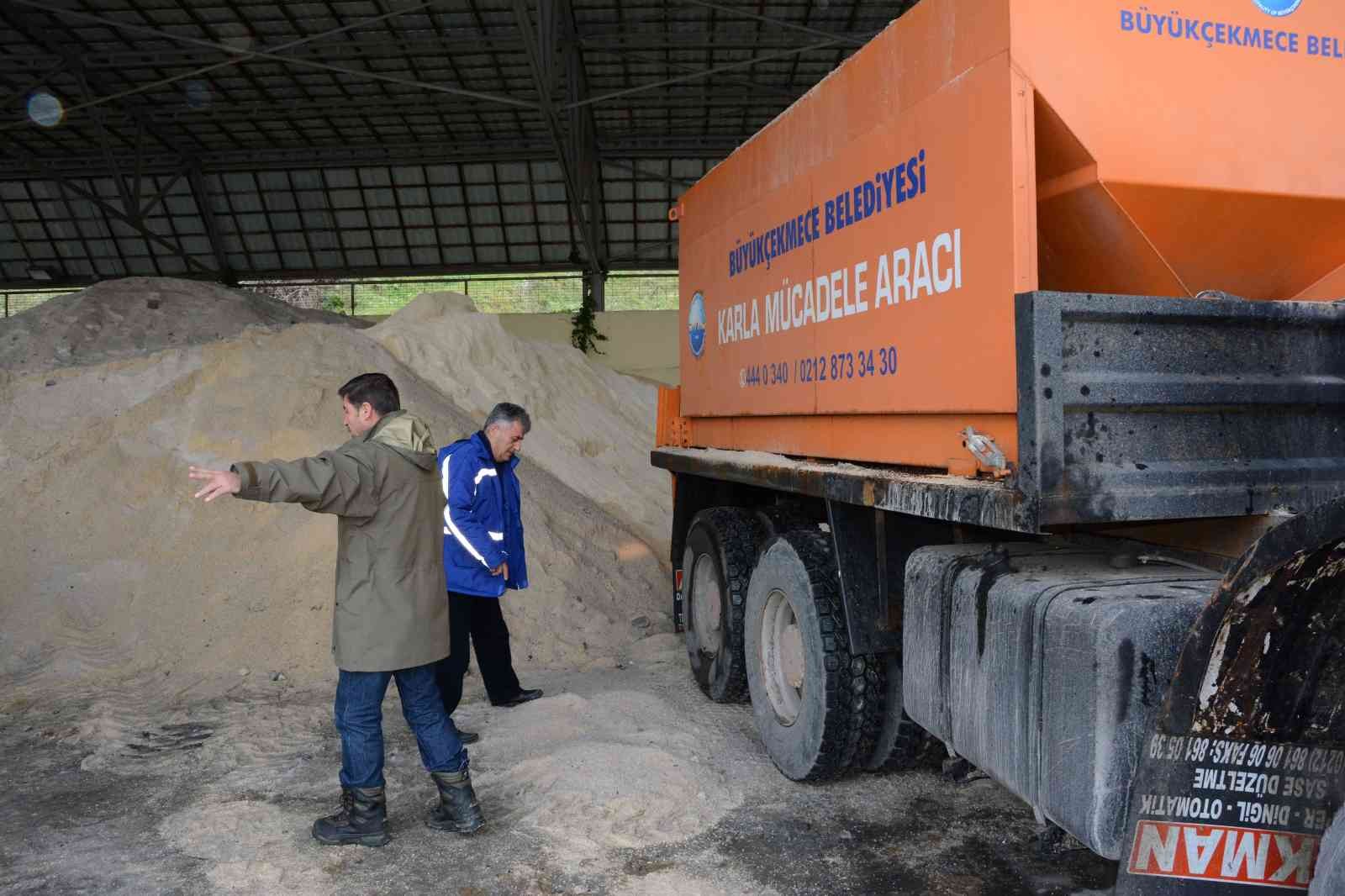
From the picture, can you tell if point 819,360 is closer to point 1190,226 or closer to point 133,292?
point 1190,226

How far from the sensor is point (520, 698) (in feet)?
20.5

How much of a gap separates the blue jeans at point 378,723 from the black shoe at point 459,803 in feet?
0.13

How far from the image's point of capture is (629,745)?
16.8 ft

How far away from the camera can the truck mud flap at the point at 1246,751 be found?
7.25 ft

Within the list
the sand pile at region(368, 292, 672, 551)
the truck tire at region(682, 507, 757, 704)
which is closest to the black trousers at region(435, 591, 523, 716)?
the truck tire at region(682, 507, 757, 704)

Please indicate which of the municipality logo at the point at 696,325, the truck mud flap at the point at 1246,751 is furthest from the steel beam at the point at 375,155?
the truck mud flap at the point at 1246,751

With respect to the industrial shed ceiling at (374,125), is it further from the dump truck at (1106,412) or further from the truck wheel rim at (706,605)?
the dump truck at (1106,412)

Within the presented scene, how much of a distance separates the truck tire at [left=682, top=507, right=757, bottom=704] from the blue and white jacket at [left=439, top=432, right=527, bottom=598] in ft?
3.90

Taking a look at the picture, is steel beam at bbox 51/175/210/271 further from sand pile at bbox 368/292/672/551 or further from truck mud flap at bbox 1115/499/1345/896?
truck mud flap at bbox 1115/499/1345/896

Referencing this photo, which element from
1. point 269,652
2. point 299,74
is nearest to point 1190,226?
point 269,652

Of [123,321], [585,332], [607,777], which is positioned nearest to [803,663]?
[607,777]

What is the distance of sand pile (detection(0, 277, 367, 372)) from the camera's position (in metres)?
13.8

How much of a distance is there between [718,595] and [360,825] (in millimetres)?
2563

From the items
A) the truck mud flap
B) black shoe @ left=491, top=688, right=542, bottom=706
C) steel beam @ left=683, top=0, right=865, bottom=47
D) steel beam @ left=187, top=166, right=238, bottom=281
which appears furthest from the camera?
steel beam @ left=187, top=166, right=238, bottom=281
